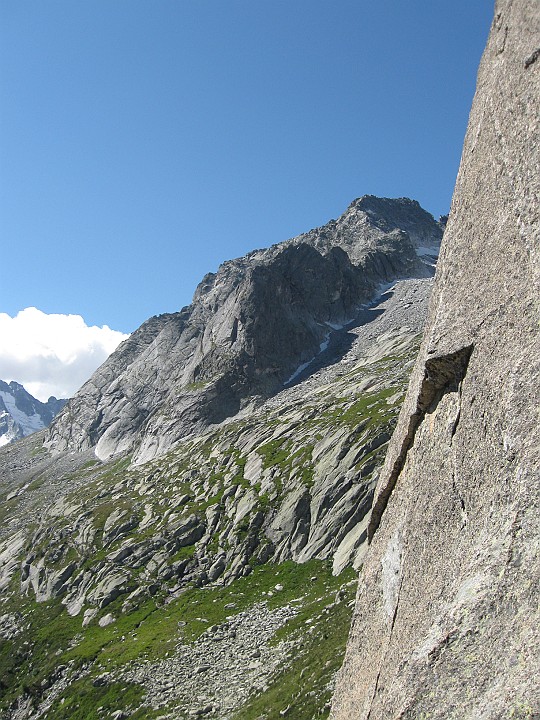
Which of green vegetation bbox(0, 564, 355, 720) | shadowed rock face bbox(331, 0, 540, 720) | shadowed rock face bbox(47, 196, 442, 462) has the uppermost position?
shadowed rock face bbox(47, 196, 442, 462)

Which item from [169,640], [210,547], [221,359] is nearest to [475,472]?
[169,640]

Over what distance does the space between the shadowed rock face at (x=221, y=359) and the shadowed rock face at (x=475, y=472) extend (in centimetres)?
11981

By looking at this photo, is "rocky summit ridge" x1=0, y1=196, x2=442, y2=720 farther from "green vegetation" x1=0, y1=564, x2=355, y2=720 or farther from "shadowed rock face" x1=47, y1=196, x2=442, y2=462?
"shadowed rock face" x1=47, y1=196, x2=442, y2=462

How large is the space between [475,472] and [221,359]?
468ft

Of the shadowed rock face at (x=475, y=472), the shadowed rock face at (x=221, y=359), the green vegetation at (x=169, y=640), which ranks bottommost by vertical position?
the green vegetation at (x=169, y=640)

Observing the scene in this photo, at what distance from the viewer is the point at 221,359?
150625 mm

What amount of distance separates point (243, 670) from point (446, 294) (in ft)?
115

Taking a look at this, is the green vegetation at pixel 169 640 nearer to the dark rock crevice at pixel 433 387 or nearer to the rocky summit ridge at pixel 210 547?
the rocky summit ridge at pixel 210 547

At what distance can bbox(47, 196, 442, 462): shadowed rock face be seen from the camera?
13762 centimetres

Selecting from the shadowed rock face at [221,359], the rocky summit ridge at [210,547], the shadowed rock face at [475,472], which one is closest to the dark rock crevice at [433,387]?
the shadowed rock face at [475,472]

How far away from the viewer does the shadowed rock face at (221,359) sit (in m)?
138

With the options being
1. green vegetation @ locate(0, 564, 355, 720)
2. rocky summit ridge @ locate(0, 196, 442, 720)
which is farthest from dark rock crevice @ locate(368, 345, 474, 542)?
green vegetation @ locate(0, 564, 355, 720)

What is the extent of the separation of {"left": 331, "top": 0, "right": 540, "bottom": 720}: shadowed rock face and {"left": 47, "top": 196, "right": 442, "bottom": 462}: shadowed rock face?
393ft

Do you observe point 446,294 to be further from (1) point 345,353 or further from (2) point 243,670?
(1) point 345,353
